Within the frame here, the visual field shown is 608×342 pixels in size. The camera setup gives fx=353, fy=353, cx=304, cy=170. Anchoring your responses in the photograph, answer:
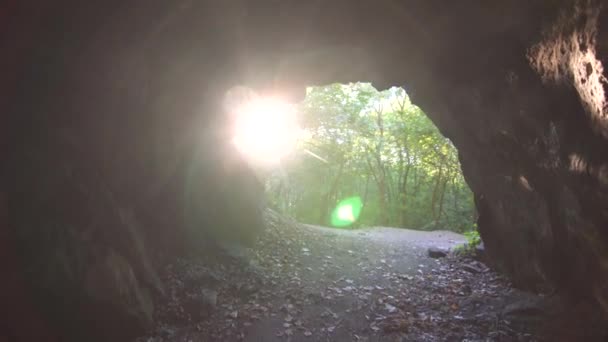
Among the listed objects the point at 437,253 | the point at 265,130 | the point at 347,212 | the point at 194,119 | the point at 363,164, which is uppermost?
the point at 363,164

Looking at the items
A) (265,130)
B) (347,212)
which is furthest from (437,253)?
(347,212)

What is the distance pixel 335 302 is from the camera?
6.64m

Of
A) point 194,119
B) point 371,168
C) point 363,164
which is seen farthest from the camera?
point 363,164

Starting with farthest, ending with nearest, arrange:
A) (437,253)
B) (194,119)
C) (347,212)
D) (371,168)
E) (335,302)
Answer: (347,212) < (371,168) < (437,253) < (194,119) < (335,302)

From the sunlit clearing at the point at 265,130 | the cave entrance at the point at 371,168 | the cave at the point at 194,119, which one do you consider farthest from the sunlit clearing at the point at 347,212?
the cave at the point at 194,119

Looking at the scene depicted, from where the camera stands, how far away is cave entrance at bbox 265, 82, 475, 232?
2005 centimetres

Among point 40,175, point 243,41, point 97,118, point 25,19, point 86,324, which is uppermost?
point 243,41

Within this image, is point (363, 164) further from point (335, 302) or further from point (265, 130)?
point (335, 302)

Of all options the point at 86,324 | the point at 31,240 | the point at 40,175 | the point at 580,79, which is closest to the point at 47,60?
the point at 40,175

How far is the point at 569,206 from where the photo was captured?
4.59 meters

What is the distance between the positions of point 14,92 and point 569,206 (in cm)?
735

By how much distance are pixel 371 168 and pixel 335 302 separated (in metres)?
17.1

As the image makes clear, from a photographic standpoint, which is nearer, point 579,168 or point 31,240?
point 579,168

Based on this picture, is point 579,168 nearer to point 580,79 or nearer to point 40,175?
point 580,79
